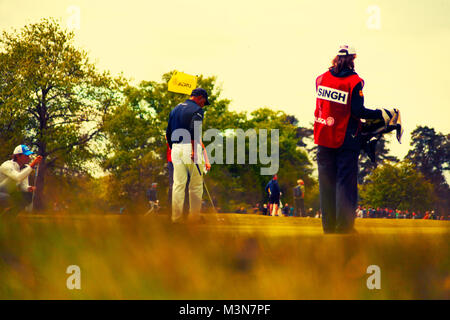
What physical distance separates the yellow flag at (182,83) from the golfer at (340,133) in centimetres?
407

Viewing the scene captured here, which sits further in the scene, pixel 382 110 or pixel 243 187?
pixel 243 187

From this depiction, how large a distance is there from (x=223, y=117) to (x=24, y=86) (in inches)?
Answer: 713

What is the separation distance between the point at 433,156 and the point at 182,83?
73089 millimetres

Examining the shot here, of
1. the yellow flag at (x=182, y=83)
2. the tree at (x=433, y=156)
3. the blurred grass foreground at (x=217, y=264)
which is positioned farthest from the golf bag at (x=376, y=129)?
the tree at (x=433, y=156)

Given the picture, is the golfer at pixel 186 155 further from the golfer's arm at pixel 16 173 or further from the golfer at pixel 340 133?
the golfer at pixel 340 133

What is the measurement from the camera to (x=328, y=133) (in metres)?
5.17

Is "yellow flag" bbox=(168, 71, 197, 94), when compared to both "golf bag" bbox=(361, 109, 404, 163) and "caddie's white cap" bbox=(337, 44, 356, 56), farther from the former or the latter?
"golf bag" bbox=(361, 109, 404, 163)

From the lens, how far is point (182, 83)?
9.16 meters

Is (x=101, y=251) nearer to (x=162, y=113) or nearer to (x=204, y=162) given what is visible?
(x=204, y=162)

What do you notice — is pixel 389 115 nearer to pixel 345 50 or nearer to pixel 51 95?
pixel 345 50

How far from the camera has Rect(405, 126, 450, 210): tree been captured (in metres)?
73.1

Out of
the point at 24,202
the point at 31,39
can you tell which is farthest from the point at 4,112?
the point at 24,202

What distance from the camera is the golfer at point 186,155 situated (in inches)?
275

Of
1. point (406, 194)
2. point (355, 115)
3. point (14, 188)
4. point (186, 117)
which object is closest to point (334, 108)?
point (355, 115)
